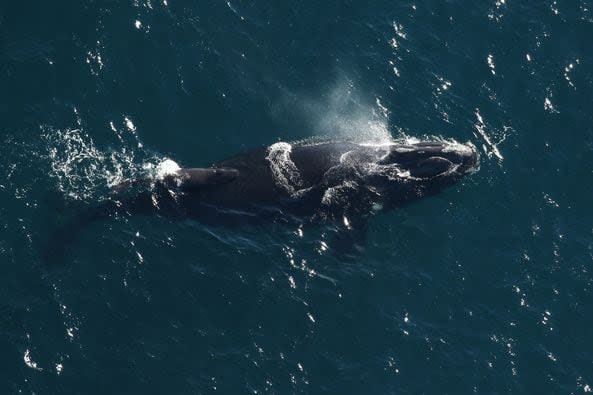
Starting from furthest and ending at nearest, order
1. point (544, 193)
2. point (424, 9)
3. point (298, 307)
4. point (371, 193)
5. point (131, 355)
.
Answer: point (424, 9) → point (544, 193) → point (371, 193) → point (298, 307) → point (131, 355)

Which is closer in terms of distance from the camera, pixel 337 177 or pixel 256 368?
pixel 256 368

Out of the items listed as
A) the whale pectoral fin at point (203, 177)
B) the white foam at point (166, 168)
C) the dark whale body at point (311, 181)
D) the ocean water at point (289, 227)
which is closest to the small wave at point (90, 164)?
the white foam at point (166, 168)

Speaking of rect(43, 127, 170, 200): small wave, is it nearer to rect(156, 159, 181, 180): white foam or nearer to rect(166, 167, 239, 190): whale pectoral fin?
rect(156, 159, 181, 180): white foam

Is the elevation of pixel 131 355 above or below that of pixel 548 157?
below

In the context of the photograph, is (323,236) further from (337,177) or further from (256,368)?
(256,368)

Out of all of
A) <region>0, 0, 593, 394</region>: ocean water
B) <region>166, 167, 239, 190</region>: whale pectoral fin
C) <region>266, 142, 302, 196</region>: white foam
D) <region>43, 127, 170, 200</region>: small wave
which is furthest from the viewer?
<region>266, 142, 302, 196</region>: white foam

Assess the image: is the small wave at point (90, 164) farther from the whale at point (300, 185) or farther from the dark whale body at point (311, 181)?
the dark whale body at point (311, 181)

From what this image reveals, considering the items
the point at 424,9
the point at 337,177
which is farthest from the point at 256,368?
the point at 424,9

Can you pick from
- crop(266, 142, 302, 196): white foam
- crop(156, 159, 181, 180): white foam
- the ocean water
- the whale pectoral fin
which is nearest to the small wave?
crop(156, 159, 181, 180): white foam
